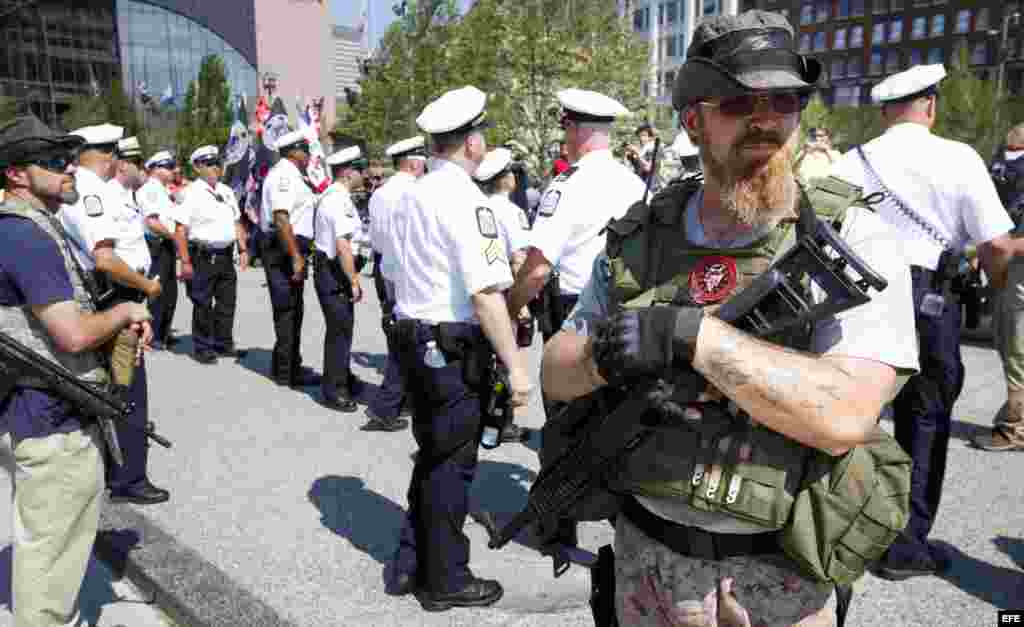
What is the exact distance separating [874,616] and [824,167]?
201 inches

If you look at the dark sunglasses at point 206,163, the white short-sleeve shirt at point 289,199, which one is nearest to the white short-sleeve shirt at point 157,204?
the dark sunglasses at point 206,163

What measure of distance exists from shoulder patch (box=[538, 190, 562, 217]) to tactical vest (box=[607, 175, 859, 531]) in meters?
1.91

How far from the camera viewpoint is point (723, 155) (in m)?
1.62

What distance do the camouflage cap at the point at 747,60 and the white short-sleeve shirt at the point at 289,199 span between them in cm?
595

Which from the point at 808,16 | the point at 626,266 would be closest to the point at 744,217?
the point at 626,266

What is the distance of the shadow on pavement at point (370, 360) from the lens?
316 inches

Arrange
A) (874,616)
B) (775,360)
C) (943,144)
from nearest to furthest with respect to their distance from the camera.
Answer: (775,360) < (874,616) < (943,144)

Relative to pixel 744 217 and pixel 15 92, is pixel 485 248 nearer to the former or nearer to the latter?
pixel 744 217

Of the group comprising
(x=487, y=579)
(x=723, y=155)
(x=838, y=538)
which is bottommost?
(x=487, y=579)

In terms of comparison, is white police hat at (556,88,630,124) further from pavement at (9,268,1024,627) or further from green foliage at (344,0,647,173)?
green foliage at (344,0,647,173)

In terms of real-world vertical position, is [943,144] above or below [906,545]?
above

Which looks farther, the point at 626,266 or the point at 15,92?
the point at 15,92

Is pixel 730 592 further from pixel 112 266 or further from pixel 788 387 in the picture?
pixel 112 266

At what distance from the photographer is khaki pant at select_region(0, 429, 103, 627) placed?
9.04 feet
